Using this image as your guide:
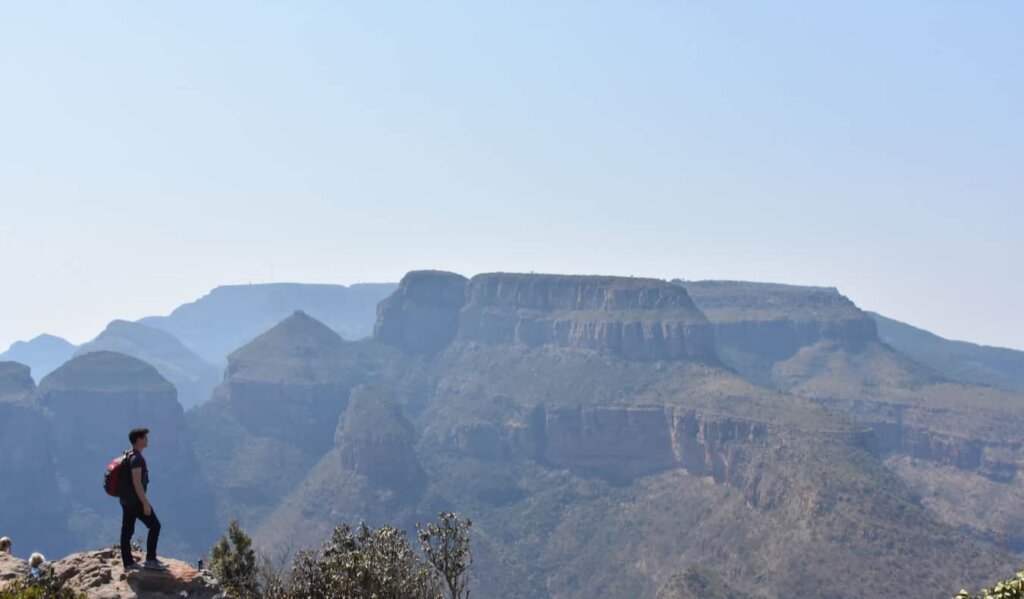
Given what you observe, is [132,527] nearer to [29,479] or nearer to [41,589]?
[41,589]

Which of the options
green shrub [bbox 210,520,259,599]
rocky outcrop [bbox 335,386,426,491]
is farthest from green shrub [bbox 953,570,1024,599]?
rocky outcrop [bbox 335,386,426,491]

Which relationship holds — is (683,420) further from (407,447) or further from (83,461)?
(83,461)

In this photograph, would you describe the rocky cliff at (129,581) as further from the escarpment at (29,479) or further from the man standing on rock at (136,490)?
the escarpment at (29,479)

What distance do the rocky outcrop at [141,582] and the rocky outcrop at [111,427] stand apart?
162 m

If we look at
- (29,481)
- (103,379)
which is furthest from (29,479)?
(103,379)

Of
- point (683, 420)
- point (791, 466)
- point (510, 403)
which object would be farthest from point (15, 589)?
point (510, 403)

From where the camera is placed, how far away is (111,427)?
7333 inches

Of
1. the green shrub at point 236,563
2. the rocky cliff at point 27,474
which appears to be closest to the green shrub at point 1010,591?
the green shrub at point 236,563

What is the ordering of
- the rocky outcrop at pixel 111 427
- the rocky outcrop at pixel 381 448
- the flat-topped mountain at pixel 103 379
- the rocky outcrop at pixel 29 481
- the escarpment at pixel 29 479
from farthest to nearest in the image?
the flat-topped mountain at pixel 103 379, the rocky outcrop at pixel 111 427, the rocky outcrop at pixel 381 448, the escarpment at pixel 29 479, the rocky outcrop at pixel 29 481

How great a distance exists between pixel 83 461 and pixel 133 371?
19.0 m

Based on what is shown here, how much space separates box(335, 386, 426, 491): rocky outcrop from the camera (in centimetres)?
17000

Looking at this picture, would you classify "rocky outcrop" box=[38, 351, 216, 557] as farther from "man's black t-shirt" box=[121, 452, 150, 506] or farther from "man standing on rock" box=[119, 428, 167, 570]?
"man's black t-shirt" box=[121, 452, 150, 506]

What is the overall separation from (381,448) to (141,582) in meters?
147

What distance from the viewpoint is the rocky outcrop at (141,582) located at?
82.4 ft
